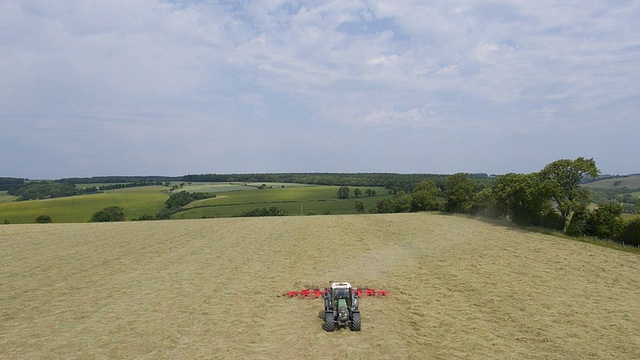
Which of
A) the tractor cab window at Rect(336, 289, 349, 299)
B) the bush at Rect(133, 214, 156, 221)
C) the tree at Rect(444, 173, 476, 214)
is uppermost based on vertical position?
the tree at Rect(444, 173, 476, 214)

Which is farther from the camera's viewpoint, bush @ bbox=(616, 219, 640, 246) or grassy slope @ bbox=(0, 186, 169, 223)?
grassy slope @ bbox=(0, 186, 169, 223)

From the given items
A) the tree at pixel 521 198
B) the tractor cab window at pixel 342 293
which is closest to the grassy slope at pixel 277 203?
the tree at pixel 521 198

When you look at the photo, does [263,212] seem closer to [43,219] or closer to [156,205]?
[156,205]

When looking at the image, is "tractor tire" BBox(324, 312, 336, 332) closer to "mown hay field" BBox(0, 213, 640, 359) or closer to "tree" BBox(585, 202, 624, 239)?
"mown hay field" BBox(0, 213, 640, 359)

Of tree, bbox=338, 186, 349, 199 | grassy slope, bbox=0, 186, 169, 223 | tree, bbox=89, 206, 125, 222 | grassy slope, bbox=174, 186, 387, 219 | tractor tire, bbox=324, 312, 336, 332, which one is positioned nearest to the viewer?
tractor tire, bbox=324, 312, 336, 332

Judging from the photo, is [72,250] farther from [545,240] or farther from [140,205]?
[140,205]

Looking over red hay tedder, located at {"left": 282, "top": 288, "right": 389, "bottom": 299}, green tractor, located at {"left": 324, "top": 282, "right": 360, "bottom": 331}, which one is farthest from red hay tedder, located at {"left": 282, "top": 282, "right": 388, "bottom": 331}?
red hay tedder, located at {"left": 282, "top": 288, "right": 389, "bottom": 299}

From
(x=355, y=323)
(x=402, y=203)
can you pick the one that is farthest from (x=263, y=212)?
(x=355, y=323)
